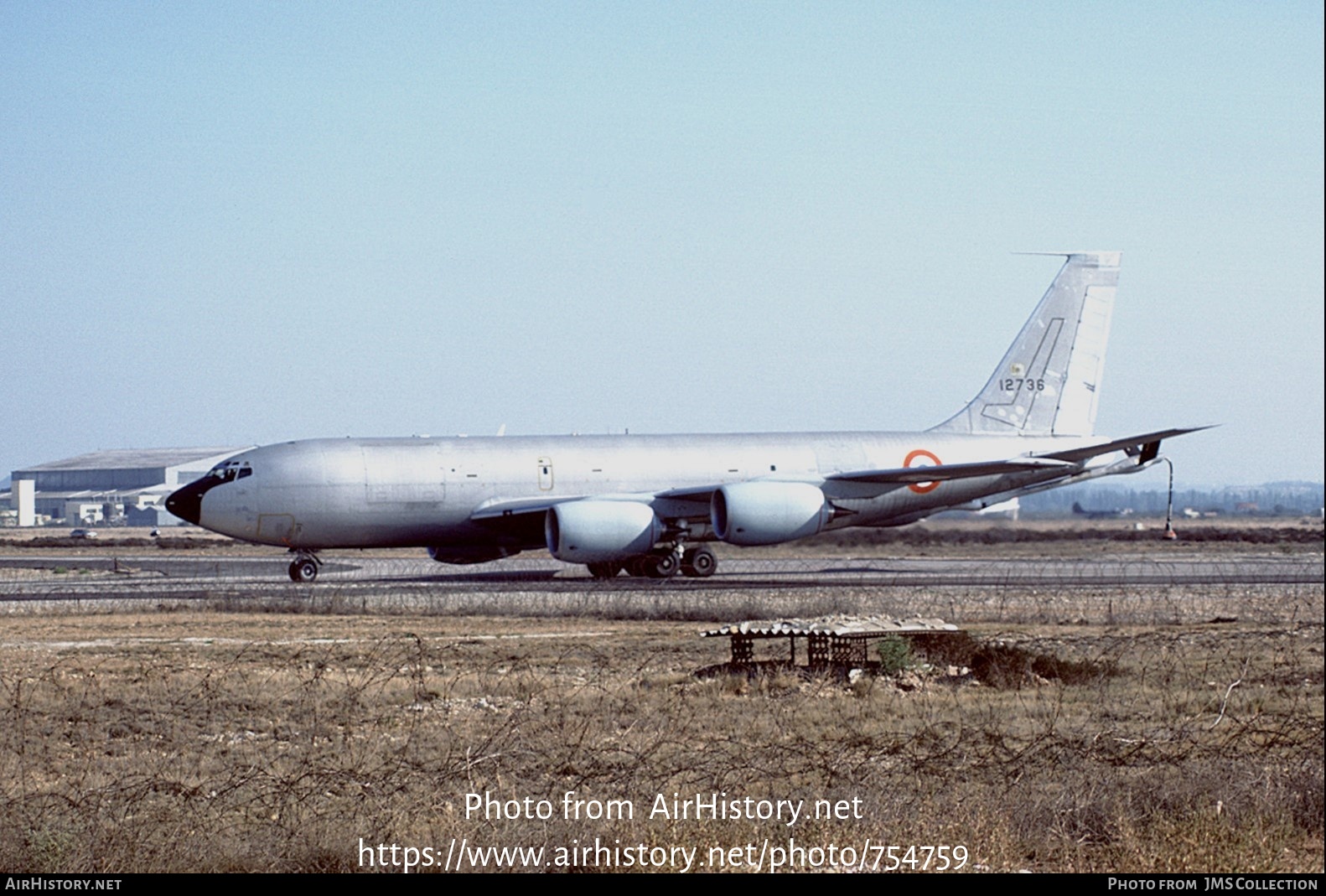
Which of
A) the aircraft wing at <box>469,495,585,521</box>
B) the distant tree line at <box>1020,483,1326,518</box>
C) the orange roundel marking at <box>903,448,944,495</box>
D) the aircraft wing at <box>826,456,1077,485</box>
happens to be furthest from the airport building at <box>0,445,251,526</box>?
the distant tree line at <box>1020,483,1326,518</box>

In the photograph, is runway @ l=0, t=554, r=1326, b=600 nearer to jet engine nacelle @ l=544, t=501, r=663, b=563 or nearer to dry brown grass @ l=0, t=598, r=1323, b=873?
jet engine nacelle @ l=544, t=501, r=663, b=563

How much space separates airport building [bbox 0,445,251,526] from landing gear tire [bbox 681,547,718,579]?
67.2ft

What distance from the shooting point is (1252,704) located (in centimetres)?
1934

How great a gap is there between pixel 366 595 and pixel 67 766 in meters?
13.1

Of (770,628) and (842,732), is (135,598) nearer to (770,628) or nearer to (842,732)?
(770,628)

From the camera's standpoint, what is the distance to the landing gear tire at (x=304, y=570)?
101 ft

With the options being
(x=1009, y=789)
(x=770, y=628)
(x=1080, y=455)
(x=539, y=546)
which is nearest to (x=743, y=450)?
(x=539, y=546)

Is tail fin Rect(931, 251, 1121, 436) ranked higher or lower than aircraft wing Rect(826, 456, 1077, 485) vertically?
higher

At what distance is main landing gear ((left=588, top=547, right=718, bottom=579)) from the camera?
3806cm

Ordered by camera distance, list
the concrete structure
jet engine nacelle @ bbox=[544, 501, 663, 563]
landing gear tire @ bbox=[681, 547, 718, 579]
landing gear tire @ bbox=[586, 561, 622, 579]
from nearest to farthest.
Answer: the concrete structure
jet engine nacelle @ bbox=[544, 501, 663, 563]
landing gear tire @ bbox=[586, 561, 622, 579]
landing gear tire @ bbox=[681, 547, 718, 579]

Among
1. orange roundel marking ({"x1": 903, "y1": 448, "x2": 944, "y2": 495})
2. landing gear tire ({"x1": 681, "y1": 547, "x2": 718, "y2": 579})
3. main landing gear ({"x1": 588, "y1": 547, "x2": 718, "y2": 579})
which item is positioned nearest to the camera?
main landing gear ({"x1": 588, "y1": 547, "x2": 718, "y2": 579})

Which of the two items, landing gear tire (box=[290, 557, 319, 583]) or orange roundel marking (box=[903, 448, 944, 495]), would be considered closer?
landing gear tire (box=[290, 557, 319, 583])

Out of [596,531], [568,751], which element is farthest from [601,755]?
[596,531]

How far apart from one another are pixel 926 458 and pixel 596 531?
10.7m
